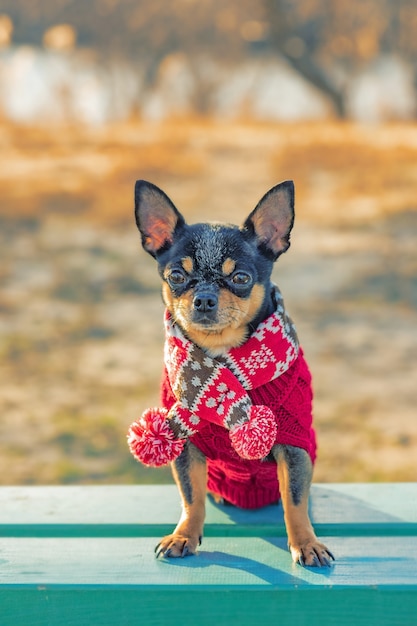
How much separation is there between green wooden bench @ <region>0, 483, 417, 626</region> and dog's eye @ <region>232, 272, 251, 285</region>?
59cm

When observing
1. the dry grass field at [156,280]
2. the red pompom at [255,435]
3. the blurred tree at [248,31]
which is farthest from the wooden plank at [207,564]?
the blurred tree at [248,31]

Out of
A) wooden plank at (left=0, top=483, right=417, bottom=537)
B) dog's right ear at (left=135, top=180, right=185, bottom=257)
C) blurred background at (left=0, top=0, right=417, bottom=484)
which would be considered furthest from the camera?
blurred background at (left=0, top=0, right=417, bottom=484)

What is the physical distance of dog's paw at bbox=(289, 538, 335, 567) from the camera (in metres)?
1.87

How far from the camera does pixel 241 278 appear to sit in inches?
74.0

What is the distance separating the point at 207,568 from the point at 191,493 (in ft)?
0.62

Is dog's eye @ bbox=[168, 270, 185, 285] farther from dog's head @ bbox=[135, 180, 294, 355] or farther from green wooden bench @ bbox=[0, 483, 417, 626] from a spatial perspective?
green wooden bench @ bbox=[0, 483, 417, 626]

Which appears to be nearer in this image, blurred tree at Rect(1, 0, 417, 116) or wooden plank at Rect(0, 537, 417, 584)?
wooden plank at Rect(0, 537, 417, 584)

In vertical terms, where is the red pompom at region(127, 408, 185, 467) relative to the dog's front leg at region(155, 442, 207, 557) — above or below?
above

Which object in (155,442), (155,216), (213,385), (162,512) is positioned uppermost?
(155,216)

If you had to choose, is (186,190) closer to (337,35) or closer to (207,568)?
(337,35)

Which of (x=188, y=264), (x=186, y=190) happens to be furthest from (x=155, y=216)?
(x=186, y=190)
